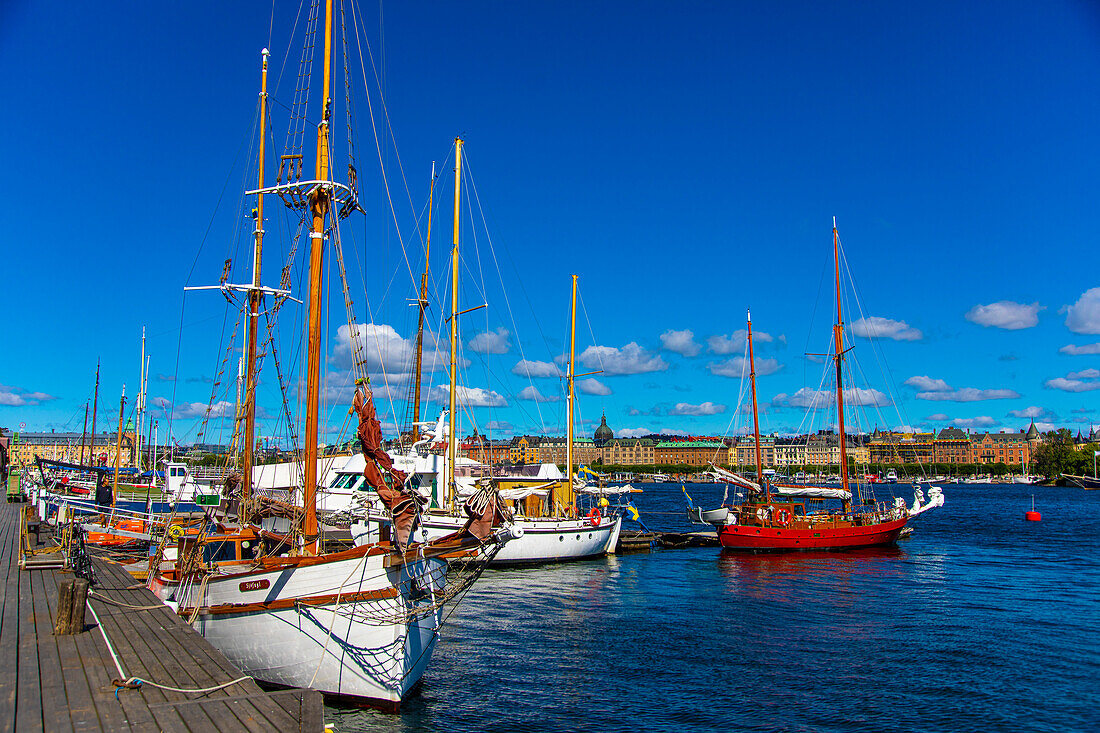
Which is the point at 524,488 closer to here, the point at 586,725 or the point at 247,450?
the point at 247,450

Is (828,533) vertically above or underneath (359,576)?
underneath

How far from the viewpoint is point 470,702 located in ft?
58.2

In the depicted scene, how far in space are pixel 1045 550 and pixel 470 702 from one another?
171ft

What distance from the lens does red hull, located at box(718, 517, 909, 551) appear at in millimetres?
49688

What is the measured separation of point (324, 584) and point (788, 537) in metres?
40.7

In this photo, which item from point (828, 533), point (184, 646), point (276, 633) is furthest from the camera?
point (828, 533)

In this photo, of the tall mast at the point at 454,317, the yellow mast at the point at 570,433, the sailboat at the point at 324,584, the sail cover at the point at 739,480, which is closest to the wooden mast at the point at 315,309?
the sailboat at the point at 324,584

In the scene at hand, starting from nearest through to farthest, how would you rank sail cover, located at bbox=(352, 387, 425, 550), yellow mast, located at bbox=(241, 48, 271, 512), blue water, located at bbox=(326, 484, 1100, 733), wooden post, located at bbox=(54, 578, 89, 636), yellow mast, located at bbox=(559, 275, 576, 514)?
wooden post, located at bbox=(54, 578, 89, 636) → sail cover, located at bbox=(352, 387, 425, 550) → blue water, located at bbox=(326, 484, 1100, 733) → yellow mast, located at bbox=(241, 48, 271, 512) → yellow mast, located at bbox=(559, 275, 576, 514)

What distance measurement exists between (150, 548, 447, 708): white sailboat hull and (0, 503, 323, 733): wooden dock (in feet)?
4.52

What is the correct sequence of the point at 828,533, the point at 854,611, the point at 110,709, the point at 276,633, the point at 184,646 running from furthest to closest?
1. the point at 828,533
2. the point at 854,611
3. the point at 276,633
4. the point at 184,646
5. the point at 110,709

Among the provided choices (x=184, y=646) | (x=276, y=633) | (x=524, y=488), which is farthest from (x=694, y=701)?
(x=524, y=488)

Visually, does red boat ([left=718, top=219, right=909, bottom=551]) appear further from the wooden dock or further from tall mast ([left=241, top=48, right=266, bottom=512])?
the wooden dock

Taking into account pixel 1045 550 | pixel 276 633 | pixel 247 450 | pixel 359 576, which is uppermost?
pixel 247 450

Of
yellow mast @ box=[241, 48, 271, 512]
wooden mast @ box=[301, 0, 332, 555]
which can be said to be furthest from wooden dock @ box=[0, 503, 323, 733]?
yellow mast @ box=[241, 48, 271, 512]
